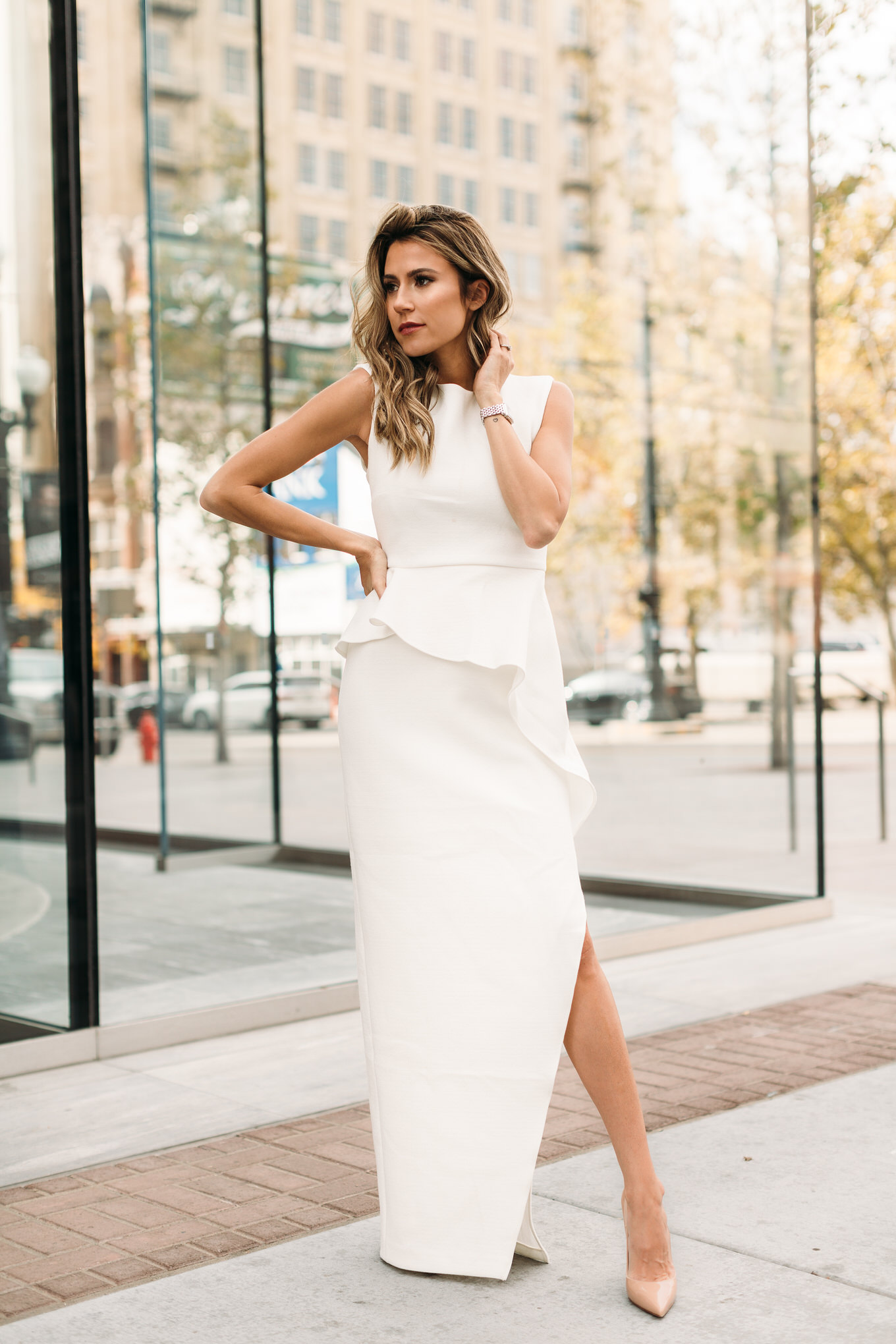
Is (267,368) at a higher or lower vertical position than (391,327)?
higher

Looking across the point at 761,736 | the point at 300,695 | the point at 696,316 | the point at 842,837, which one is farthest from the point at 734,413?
the point at 842,837

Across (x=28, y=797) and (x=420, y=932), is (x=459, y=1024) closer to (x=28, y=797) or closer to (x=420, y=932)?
(x=420, y=932)

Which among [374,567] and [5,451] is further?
[5,451]

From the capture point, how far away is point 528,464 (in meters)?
2.60

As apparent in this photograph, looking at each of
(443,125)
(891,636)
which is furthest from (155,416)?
(891,636)

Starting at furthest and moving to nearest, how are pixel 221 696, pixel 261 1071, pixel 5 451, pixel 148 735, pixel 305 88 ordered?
pixel 148 735 < pixel 305 88 < pixel 221 696 < pixel 5 451 < pixel 261 1071

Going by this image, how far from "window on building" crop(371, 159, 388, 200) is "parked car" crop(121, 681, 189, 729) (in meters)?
3.28

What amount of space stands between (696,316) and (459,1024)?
4.88 metres

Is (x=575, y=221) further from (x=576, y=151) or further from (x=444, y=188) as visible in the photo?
(x=444, y=188)

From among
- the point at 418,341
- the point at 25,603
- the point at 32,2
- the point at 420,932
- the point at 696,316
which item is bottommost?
the point at 420,932

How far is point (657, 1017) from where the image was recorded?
4.75 m

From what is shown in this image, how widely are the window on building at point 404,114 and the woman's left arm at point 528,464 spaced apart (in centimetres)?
616

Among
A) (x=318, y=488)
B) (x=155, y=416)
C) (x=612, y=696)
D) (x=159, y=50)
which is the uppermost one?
(x=159, y=50)

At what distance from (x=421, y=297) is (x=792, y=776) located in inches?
177
